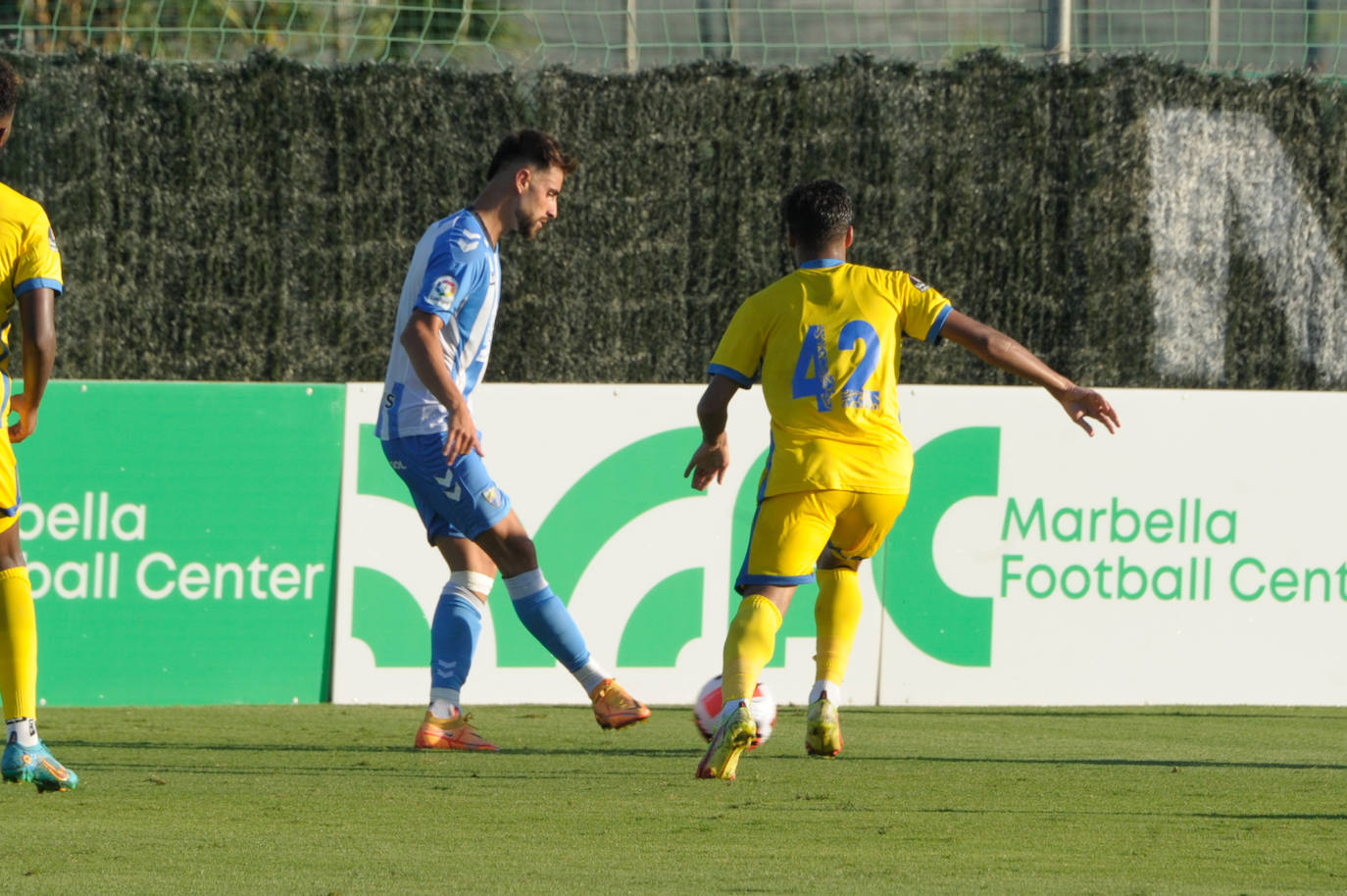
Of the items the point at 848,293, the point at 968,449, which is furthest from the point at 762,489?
the point at 968,449

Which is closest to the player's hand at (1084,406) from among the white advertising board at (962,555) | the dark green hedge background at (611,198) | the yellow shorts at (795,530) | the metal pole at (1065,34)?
the yellow shorts at (795,530)

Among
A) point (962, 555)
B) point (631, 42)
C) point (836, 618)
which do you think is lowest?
point (836, 618)

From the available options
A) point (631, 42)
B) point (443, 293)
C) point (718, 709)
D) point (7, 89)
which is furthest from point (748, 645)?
point (631, 42)

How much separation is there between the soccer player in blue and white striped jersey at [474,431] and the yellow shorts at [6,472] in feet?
4.09

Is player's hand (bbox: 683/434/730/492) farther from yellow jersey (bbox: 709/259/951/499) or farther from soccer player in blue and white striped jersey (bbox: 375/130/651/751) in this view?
soccer player in blue and white striped jersey (bbox: 375/130/651/751)

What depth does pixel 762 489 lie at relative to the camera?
216 inches

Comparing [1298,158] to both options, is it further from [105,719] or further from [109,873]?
[109,873]

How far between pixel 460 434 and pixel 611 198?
4.39 meters

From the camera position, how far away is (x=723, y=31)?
976 cm

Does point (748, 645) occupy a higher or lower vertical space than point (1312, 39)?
lower

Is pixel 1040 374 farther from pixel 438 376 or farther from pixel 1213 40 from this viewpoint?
pixel 1213 40

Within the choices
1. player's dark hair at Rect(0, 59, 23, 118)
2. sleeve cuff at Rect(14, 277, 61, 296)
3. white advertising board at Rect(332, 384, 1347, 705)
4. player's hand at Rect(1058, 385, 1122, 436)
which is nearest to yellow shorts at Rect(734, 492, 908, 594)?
player's hand at Rect(1058, 385, 1122, 436)

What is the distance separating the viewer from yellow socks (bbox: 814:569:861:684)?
589 cm

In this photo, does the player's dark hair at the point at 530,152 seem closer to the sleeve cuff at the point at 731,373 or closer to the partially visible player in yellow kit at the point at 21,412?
the sleeve cuff at the point at 731,373
